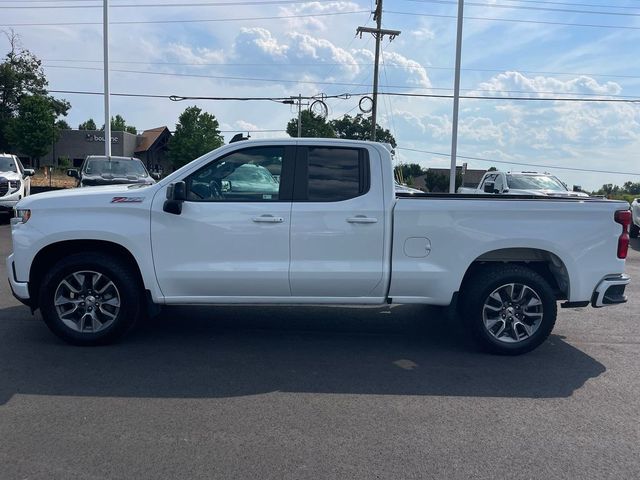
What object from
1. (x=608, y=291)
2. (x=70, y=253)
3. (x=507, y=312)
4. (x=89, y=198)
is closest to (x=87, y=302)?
(x=70, y=253)

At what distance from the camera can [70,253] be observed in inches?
228

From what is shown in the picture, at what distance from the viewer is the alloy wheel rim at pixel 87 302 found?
5.70 metres

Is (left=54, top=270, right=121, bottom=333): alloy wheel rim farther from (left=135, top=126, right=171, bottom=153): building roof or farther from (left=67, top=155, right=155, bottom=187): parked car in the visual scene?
(left=135, top=126, right=171, bottom=153): building roof

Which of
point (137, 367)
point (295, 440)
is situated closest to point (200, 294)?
point (137, 367)

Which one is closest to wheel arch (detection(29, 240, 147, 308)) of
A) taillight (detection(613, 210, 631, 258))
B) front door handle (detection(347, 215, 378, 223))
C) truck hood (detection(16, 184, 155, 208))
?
truck hood (detection(16, 184, 155, 208))

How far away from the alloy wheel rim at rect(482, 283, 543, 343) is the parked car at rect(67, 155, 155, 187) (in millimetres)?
11783

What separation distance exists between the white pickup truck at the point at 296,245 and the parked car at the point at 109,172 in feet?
33.5

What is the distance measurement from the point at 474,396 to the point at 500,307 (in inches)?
53.3

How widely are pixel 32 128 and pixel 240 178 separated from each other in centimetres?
4576

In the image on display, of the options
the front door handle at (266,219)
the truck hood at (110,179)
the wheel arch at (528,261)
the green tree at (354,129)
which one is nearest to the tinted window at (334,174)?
the front door handle at (266,219)

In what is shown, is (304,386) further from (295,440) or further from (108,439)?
(108,439)

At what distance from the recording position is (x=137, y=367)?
206 inches

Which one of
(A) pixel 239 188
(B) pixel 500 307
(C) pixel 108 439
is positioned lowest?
(C) pixel 108 439

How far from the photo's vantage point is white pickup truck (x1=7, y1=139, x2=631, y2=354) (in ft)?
18.4
